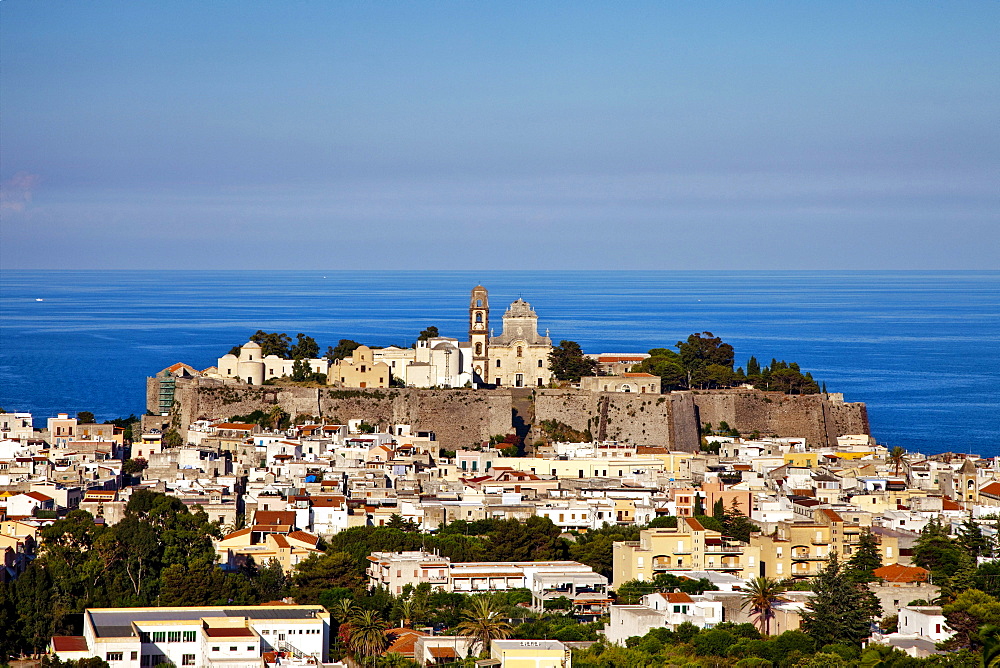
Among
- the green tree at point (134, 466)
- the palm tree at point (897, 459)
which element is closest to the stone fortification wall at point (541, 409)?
the green tree at point (134, 466)

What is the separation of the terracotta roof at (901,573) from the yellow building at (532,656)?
5403 millimetres

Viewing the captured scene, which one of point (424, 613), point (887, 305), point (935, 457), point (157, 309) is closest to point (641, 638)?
point (424, 613)

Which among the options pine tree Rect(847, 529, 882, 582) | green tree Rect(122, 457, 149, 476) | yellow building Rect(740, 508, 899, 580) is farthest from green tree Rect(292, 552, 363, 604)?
green tree Rect(122, 457, 149, 476)

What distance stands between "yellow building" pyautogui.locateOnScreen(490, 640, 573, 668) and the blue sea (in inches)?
908

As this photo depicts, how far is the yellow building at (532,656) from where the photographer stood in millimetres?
18391

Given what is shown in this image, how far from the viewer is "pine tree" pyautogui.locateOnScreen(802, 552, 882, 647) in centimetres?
1952

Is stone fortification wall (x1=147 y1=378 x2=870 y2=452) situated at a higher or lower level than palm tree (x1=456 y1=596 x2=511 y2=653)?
higher

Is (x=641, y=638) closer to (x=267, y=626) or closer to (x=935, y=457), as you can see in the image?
(x=267, y=626)

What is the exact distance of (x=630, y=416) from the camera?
34875mm

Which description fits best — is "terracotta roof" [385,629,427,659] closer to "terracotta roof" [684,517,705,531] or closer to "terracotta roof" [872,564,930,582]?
"terracotta roof" [684,517,705,531]

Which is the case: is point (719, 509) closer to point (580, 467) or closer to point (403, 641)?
point (580, 467)

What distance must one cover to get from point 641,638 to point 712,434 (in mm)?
16014

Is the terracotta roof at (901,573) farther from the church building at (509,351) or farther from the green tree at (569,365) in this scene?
the church building at (509,351)

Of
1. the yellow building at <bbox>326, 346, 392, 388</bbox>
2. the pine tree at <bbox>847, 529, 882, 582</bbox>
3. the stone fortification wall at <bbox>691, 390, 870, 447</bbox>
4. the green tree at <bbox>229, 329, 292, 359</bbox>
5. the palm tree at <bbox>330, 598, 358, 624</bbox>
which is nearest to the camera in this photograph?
the palm tree at <bbox>330, 598, 358, 624</bbox>
